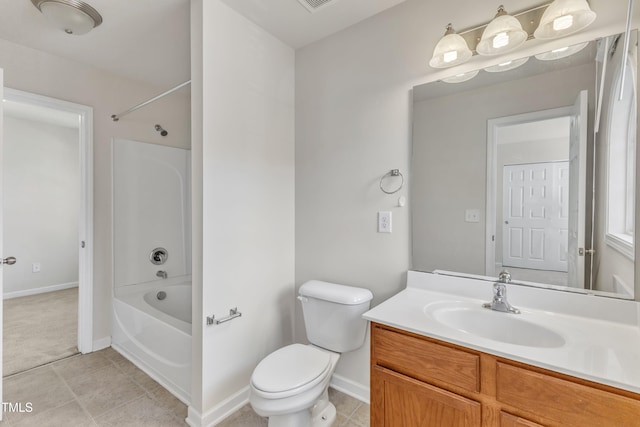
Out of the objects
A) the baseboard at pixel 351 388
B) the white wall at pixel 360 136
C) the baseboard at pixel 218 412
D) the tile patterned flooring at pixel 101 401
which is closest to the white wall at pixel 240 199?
the baseboard at pixel 218 412

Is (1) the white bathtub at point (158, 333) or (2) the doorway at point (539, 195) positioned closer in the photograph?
(2) the doorway at point (539, 195)

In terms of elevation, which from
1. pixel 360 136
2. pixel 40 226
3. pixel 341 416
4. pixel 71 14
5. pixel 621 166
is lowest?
pixel 341 416

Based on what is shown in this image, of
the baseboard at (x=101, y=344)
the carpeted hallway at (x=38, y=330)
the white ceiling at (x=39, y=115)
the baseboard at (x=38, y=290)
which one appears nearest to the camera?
the carpeted hallway at (x=38, y=330)

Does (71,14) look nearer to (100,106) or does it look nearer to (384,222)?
(100,106)

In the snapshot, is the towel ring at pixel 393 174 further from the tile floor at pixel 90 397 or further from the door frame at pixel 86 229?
the door frame at pixel 86 229

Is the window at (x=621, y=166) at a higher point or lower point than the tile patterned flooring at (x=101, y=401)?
higher

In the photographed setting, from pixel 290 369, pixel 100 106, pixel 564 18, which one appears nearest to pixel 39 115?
pixel 100 106

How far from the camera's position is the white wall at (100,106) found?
2.14 m

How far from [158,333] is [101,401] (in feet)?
1.55

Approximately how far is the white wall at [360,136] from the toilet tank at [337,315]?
18 cm

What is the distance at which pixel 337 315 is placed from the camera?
5.60 feet

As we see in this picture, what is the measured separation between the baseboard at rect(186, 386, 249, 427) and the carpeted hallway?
1.54 m

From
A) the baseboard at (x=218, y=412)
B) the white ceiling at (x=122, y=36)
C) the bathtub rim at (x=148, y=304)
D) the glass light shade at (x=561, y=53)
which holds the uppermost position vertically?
the white ceiling at (x=122, y=36)

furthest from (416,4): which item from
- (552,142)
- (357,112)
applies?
(552,142)
